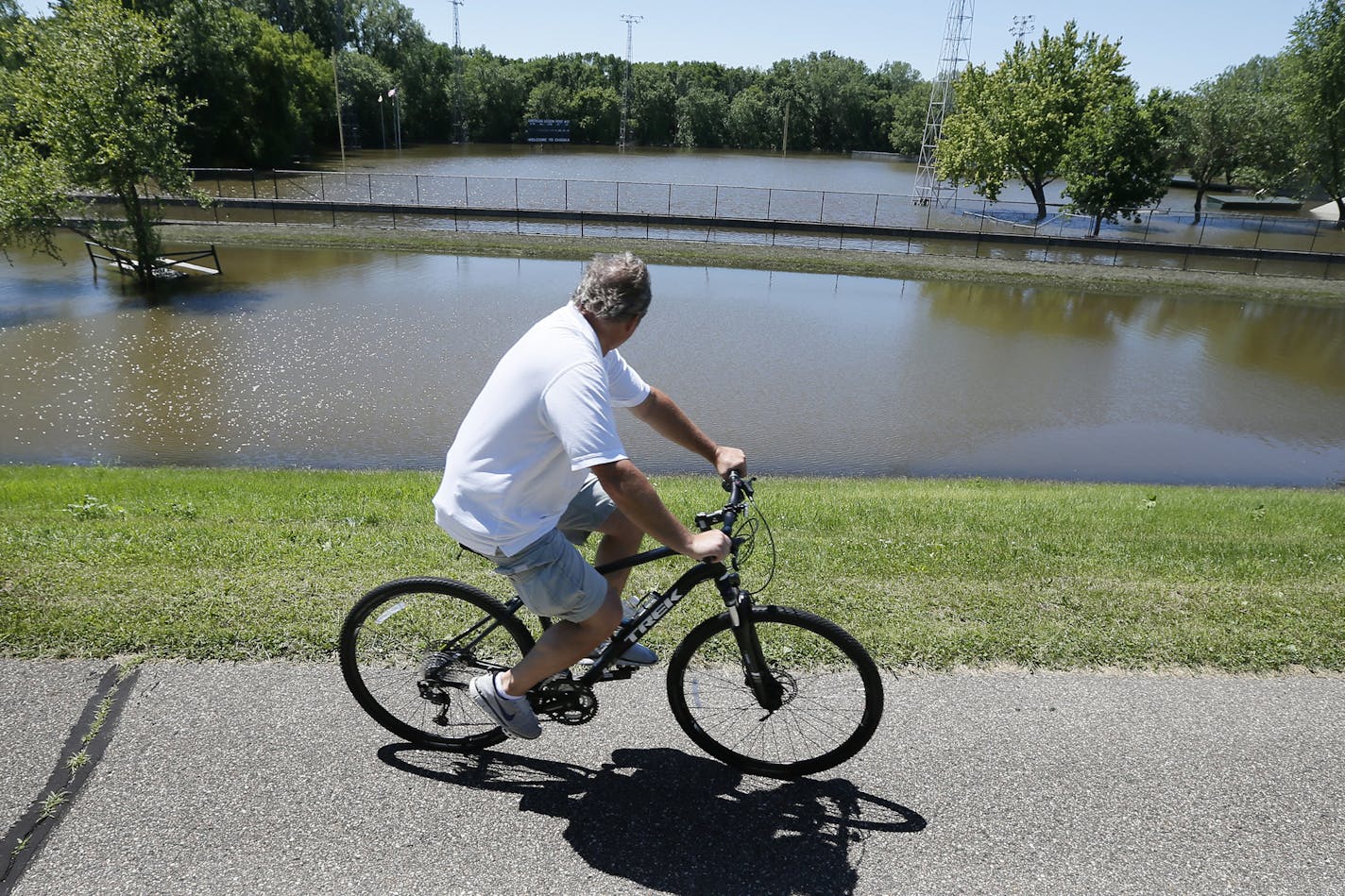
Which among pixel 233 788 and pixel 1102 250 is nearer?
pixel 233 788

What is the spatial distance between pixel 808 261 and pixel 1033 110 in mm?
18541

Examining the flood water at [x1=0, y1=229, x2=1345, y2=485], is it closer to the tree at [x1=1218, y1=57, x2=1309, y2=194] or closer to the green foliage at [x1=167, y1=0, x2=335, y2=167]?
the tree at [x1=1218, y1=57, x2=1309, y2=194]

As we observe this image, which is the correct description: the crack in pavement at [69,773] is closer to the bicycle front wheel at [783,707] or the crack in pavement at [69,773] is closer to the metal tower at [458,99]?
the bicycle front wheel at [783,707]

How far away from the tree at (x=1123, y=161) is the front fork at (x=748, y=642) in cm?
3831

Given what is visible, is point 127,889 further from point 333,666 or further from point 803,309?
point 803,309

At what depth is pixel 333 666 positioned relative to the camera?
427cm

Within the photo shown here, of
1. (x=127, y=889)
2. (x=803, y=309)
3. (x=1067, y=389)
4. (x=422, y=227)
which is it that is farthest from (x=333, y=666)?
(x=422, y=227)

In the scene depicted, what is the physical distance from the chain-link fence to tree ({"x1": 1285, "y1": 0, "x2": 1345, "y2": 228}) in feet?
10.3

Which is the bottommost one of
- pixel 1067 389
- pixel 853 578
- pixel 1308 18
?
pixel 1067 389

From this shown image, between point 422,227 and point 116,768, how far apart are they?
32.0 m

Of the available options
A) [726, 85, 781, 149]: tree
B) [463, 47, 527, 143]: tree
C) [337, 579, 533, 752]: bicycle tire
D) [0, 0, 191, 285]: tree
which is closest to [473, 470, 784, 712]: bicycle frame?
[337, 579, 533, 752]: bicycle tire

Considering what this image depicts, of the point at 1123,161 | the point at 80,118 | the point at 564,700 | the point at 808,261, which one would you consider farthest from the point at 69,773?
the point at 1123,161

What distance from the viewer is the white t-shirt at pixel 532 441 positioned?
2877 mm

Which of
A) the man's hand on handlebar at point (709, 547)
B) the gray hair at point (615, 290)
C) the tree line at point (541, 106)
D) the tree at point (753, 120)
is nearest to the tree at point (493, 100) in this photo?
the tree line at point (541, 106)
